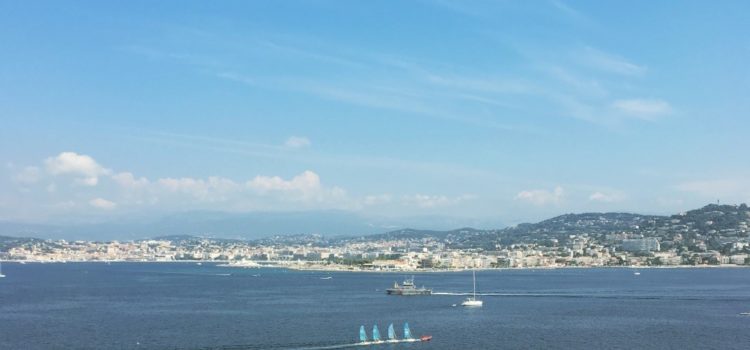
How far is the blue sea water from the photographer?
38.8 metres

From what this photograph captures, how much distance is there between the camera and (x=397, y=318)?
163 ft

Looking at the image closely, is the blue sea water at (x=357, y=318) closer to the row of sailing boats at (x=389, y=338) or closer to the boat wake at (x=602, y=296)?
the boat wake at (x=602, y=296)

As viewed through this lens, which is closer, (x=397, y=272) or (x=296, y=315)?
(x=296, y=315)

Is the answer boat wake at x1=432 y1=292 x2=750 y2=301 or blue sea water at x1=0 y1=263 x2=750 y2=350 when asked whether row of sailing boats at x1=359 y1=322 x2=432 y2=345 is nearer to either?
blue sea water at x1=0 y1=263 x2=750 y2=350

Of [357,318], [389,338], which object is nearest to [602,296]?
[357,318]

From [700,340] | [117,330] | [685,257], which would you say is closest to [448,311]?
[700,340]

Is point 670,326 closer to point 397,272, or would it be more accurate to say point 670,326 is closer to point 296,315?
point 296,315

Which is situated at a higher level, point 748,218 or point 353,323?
point 748,218

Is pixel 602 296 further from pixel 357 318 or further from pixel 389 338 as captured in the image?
pixel 389 338

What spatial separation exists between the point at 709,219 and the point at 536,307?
16090 centimetres

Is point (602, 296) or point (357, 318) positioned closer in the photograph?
point (357, 318)

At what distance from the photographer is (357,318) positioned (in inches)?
1943

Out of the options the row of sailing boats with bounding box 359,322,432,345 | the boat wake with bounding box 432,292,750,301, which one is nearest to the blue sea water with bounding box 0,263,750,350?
the boat wake with bounding box 432,292,750,301

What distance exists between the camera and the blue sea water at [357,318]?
38812mm
